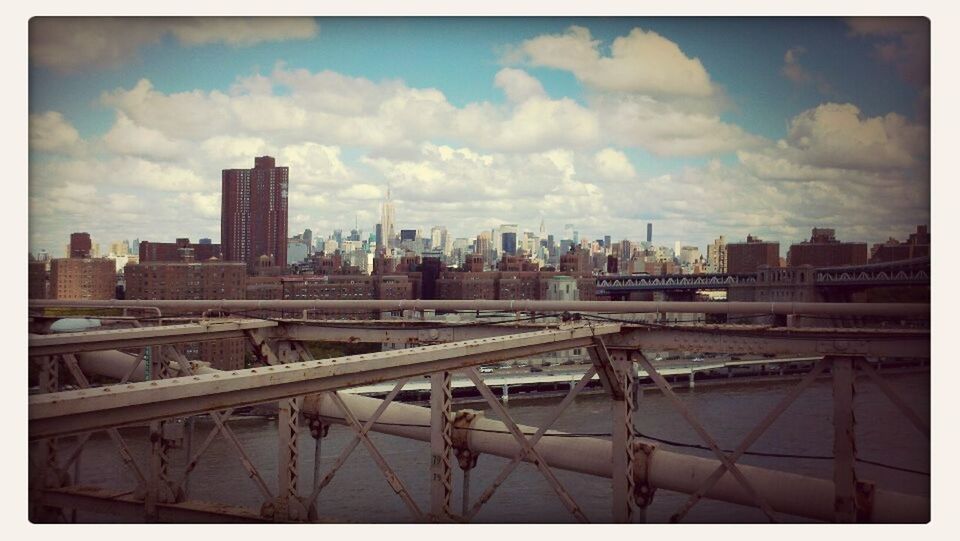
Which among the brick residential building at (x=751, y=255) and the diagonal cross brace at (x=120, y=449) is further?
the brick residential building at (x=751, y=255)

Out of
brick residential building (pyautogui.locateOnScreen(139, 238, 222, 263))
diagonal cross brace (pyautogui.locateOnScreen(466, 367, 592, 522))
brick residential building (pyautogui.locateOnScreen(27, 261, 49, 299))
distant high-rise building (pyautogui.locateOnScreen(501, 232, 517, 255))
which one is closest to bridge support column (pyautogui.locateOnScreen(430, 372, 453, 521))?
diagonal cross brace (pyautogui.locateOnScreen(466, 367, 592, 522))

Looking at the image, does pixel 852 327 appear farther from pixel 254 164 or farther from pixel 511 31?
pixel 254 164

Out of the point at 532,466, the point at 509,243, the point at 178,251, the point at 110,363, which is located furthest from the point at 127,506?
the point at 509,243

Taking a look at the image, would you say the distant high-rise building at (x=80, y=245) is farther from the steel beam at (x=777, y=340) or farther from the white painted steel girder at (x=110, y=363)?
the steel beam at (x=777, y=340)

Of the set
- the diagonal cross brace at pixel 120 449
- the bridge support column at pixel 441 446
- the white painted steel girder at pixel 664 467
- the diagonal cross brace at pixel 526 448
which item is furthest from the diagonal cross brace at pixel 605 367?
the diagonal cross brace at pixel 120 449

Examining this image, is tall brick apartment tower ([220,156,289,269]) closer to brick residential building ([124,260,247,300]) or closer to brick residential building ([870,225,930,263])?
brick residential building ([124,260,247,300])

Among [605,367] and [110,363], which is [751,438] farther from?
[110,363]
